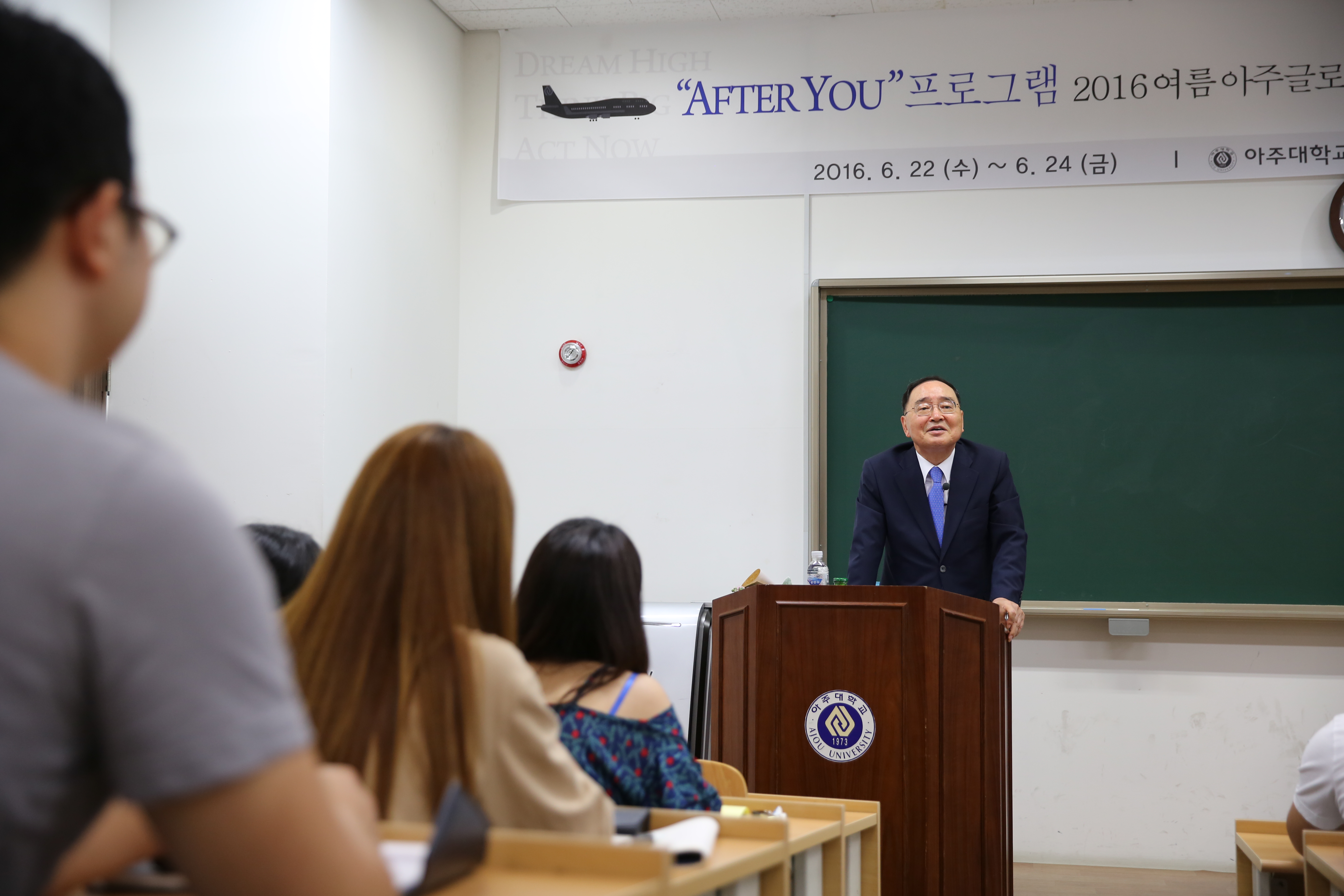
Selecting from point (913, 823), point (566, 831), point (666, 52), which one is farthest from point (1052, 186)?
point (566, 831)

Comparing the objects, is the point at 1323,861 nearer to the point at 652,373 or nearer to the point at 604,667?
the point at 604,667

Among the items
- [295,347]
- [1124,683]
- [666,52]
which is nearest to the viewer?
[295,347]

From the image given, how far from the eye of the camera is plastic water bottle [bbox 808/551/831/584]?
12.8ft

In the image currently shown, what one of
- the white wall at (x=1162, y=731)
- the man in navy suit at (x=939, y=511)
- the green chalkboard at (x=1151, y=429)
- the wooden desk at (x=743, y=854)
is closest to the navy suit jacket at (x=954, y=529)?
the man in navy suit at (x=939, y=511)

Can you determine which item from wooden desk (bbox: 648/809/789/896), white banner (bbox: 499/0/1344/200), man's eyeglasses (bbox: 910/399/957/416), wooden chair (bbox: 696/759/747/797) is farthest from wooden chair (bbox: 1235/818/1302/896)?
white banner (bbox: 499/0/1344/200)

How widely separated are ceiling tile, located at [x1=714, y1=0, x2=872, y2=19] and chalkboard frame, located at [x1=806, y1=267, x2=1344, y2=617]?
3.92ft

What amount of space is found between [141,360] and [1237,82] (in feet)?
14.6

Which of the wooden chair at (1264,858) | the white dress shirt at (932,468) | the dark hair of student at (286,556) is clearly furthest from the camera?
the white dress shirt at (932,468)

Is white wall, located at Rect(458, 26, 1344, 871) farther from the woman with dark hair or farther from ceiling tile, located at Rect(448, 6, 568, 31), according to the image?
the woman with dark hair

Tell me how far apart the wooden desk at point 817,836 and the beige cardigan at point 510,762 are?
711 mm

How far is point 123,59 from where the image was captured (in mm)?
4211

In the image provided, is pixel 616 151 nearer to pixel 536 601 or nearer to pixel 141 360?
pixel 141 360

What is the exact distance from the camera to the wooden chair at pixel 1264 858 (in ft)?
7.54

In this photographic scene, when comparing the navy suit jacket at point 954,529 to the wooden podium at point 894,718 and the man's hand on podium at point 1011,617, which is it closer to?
the man's hand on podium at point 1011,617
